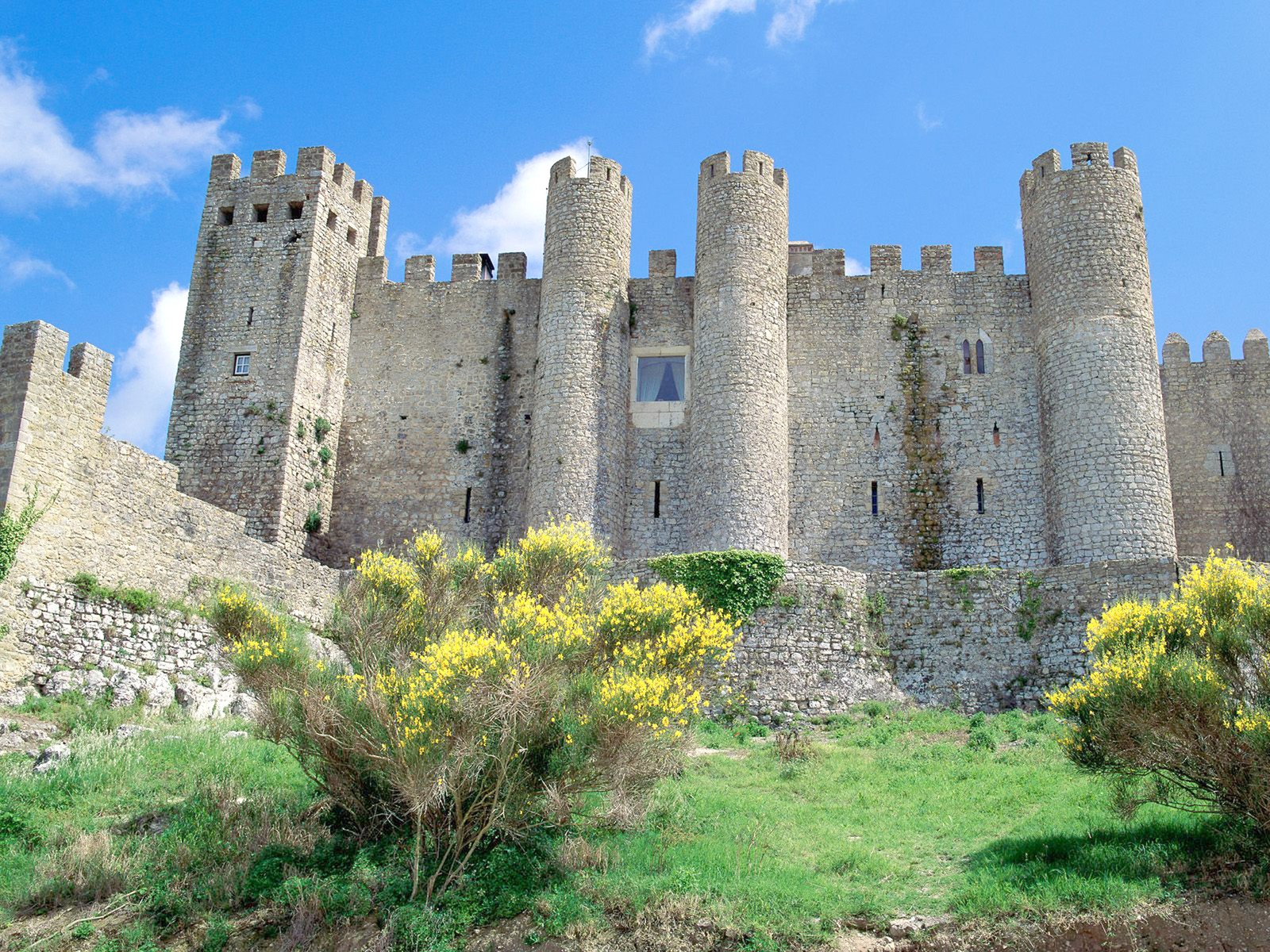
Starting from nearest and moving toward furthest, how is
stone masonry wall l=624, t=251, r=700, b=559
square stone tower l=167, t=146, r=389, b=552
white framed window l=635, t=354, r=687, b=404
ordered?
square stone tower l=167, t=146, r=389, b=552
stone masonry wall l=624, t=251, r=700, b=559
white framed window l=635, t=354, r=687, b=404

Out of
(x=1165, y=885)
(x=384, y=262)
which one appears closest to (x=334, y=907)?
(x=1165, y=885)

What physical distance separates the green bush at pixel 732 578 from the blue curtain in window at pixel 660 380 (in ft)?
20.7

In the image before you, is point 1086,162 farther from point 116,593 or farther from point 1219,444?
point 116,593

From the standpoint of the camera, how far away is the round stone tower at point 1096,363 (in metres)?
26.0

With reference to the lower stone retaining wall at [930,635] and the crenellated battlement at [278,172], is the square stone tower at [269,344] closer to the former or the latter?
the crenellated battlement at [278,172]

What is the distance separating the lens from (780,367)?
28.6m

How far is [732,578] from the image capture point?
2373 centimetres

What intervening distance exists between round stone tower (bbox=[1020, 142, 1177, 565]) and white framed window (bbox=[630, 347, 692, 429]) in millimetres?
8095

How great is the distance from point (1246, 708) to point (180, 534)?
17.2m

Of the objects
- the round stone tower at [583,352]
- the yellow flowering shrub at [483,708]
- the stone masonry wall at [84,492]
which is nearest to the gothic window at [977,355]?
the round stone tower at [583,352]

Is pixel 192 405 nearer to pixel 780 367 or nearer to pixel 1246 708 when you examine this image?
pixel 780 367

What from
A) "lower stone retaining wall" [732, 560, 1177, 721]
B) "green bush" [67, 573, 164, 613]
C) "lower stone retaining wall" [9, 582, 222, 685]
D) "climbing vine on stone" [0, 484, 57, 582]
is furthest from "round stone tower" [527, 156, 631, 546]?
"climbing vine on stone" [0, 484, 57, 582]

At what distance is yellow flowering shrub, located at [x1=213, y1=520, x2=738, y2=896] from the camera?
13.8 m

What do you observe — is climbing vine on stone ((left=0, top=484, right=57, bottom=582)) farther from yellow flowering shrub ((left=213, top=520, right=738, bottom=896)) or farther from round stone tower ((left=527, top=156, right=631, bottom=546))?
round stone tower ((left=527, top=156, right=631, bottom=546))
